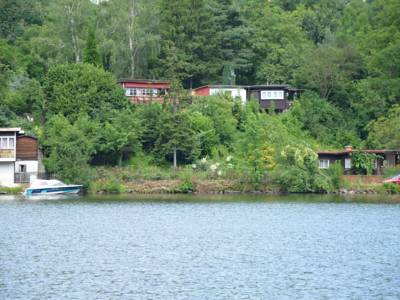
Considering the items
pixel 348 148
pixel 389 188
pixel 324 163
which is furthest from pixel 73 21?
pixel 389 188

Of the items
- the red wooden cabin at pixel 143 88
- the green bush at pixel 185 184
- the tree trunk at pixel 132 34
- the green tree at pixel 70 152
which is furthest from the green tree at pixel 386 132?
the tree trunk at pixel 132 34

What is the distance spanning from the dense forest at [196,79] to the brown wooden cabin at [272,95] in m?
1.86

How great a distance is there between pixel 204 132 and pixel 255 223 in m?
22.7

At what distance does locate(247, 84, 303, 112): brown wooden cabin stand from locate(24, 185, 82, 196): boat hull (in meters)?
23.8

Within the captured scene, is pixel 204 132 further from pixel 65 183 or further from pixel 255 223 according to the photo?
pixel 255 223

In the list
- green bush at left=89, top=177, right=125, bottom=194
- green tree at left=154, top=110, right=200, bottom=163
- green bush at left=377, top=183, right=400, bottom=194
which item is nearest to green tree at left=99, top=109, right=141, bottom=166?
green tree at left=154, top=110, right=200, bottom=163

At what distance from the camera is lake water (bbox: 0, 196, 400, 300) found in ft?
102

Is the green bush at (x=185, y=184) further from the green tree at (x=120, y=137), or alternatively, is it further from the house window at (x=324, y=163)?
the house window at (x=324, y=163)

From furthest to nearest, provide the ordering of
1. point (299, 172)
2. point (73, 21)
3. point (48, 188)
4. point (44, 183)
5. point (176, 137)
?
point (73, 21)
point (176, 137)
point (299, 172)
point (44, 183)
point (48, 188)

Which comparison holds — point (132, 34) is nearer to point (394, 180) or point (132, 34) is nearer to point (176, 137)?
point (176, 137)

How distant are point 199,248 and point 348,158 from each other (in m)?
33.7

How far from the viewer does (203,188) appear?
A: 6581cm

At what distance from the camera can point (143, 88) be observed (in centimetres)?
8238

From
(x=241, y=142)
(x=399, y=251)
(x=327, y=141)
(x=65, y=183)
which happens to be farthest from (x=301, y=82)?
(x=399, y=251)
